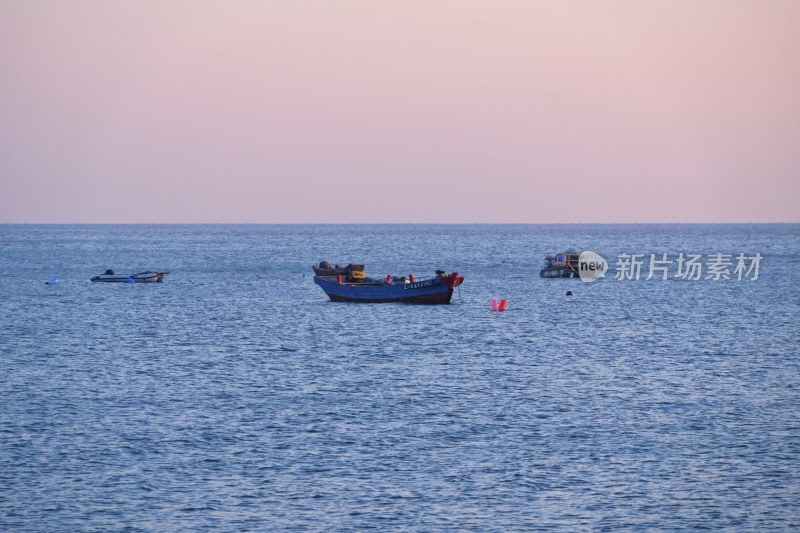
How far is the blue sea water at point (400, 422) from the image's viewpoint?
2766cm

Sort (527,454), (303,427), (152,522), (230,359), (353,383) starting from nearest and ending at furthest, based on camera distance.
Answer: (152,522) → (527,454) → (303,427) → (353,383) → (230,359)

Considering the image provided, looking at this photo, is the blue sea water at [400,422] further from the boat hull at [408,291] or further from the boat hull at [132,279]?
the boat hull at [132,279]

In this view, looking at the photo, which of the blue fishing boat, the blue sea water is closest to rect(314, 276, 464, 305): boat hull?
the blue fishing boat

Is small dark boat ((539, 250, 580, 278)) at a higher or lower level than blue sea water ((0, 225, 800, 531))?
higher

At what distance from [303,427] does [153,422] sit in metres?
5.26

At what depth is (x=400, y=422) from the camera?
37719mm

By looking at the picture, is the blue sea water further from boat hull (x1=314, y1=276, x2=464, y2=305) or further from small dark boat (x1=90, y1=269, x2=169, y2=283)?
small dark boat (x1=90, y1=269, x2=169, y2=283)

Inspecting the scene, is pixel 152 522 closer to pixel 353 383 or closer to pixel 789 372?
pixel 353 383

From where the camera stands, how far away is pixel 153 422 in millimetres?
37781

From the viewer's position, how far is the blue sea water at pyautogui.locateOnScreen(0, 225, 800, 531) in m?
27.7

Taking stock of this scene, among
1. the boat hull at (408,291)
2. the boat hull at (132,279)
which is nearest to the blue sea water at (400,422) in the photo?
the boat hull at (408,291)

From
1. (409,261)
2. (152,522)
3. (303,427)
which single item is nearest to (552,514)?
(152,522)

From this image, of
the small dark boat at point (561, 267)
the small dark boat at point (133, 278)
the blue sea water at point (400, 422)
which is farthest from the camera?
the small dark boat at point (561, 267)

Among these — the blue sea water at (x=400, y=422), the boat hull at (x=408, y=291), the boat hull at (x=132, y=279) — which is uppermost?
the boat hull at (x=408, y=291)
